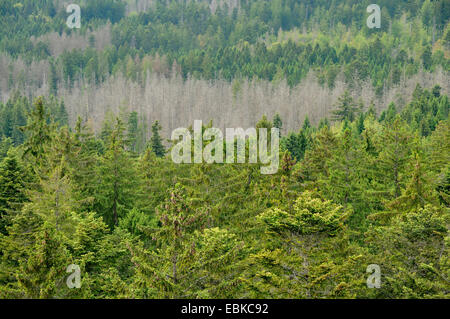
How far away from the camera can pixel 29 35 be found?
184 metres

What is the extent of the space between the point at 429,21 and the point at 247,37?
5807cm

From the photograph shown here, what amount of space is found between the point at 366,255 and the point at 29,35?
18525 centimetres

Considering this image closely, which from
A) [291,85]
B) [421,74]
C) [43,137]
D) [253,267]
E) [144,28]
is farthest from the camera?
[144,28]

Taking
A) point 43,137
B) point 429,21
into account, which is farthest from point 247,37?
point 43,137

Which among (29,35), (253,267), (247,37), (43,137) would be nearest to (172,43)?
(247,37)

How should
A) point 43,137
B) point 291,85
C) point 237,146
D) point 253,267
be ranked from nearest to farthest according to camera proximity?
1. point 253,267
2. point 237,146
3. point 43,137
4. point 291,85

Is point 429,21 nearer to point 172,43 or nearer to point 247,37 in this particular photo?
point 247,37

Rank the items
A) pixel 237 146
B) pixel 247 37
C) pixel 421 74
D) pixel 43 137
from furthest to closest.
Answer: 1. pixel 247 37
2. pixel 421 74
3. pixel 43 137
4. pixel 237 146

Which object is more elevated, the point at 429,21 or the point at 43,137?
the point at 429,21

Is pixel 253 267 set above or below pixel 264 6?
below
